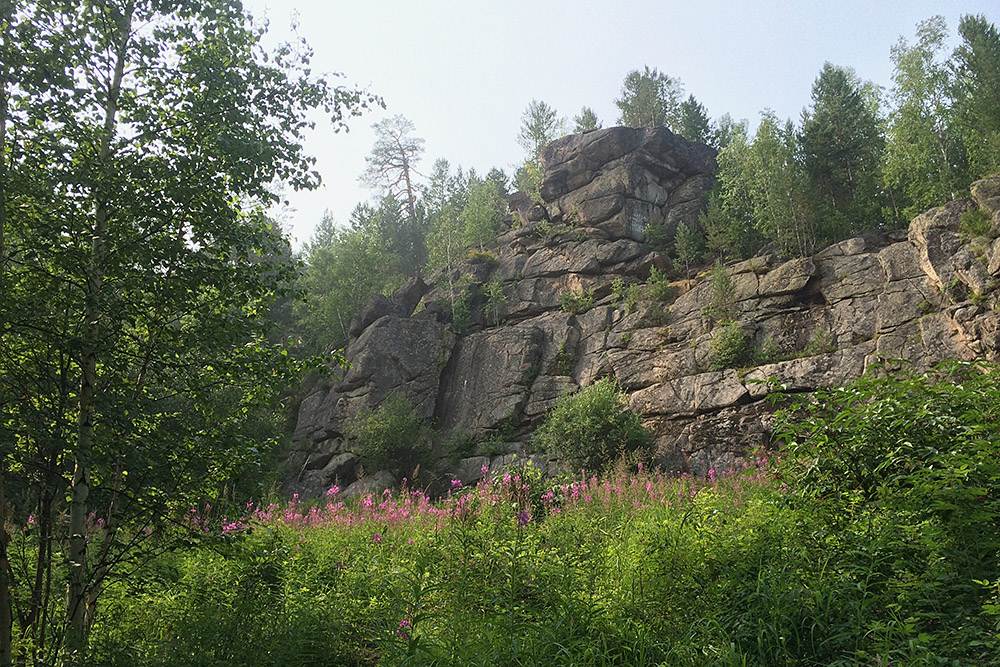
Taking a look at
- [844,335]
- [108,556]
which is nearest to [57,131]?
[108,556]

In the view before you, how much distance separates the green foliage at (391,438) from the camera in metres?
19.2

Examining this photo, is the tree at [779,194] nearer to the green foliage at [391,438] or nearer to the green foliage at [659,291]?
the green foliage at [659,291]

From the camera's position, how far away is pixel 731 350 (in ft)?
58.7

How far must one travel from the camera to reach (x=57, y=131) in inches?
146

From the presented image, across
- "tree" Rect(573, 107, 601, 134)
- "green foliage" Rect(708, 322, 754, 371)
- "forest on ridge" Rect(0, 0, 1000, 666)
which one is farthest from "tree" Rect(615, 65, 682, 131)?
"forest on ridge" Rect(0, 0, 1000, 666)

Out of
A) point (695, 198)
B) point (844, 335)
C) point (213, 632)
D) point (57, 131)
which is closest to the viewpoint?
point (57, 131)

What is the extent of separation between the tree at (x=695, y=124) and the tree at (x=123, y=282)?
117ft

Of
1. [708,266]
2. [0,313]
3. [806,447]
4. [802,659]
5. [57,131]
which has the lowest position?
[802,659]

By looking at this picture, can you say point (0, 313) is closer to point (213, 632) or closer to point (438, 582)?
point (213, 632)

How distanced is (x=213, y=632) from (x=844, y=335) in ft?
59.0

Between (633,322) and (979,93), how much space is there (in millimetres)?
17192

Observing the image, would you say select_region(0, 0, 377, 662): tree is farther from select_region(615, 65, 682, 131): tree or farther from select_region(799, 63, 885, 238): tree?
select_region(615, 65, 682, 131): tree

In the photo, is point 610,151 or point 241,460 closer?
point 241,460

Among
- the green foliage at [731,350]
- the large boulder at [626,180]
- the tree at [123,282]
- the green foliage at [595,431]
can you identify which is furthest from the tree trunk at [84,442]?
the large boulder at [626,180]
